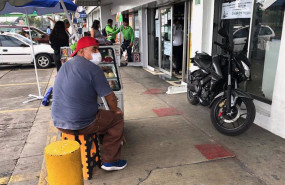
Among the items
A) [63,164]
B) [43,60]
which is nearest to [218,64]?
[63,164]

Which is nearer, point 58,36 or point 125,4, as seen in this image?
point 58,36

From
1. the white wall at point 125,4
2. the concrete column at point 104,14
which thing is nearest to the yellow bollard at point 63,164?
the white wall at point 125,4

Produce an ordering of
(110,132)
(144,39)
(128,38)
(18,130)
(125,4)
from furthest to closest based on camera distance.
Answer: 1. (125,4)
2. (128,38)
3. (144,39)
4. (18,130)
5. (110,132)

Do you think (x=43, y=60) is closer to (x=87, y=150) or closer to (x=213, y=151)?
(x=87, y=150)

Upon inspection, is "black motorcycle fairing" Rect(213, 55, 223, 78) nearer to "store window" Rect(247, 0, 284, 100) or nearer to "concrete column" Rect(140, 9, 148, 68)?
"store window" Rect(247, 0, 284, 100)

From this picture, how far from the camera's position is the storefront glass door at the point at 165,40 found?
7.89 metres

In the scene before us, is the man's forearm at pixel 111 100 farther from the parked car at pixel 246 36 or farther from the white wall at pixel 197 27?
the white wall at pixel 197 27

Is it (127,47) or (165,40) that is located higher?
(165,40)

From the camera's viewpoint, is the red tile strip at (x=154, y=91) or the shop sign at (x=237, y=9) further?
the red tile strip at (x=154, y=91)

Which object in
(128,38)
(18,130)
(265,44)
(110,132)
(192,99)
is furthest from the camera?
(128,38)

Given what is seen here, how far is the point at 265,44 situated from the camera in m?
4.15

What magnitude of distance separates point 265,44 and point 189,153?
7.68 feet

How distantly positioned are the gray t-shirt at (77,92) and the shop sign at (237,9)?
3.19 m

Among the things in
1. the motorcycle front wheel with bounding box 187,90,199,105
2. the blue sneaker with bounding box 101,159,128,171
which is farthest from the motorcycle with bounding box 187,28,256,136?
the blue sneaker with bounding box 101,159,128,171
